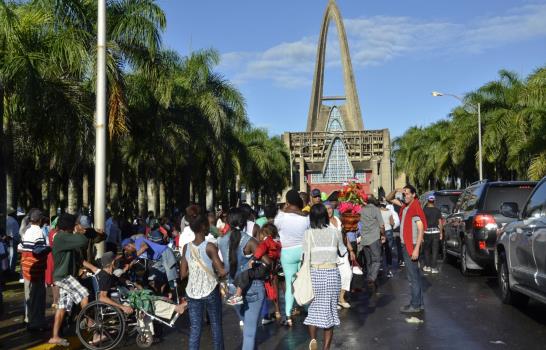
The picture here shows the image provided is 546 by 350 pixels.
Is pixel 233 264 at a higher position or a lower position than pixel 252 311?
higher

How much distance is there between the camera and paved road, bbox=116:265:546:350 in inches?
285

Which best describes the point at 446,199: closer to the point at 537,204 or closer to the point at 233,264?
the point at 537,204

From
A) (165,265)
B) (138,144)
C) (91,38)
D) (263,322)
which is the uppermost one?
(91,38)

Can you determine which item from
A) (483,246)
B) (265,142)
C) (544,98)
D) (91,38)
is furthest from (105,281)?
(265,142)

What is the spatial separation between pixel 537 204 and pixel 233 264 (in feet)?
14.8

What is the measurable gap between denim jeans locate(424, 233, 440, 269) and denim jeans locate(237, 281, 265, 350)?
8417 millimetres

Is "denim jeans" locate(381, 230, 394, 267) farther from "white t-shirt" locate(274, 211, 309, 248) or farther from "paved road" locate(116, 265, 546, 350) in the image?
"white t-shirt" locate(274, 211, 309, 248)

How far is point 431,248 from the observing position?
46.9 feet

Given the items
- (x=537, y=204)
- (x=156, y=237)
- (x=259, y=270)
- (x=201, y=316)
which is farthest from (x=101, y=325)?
(x=537, y=204)

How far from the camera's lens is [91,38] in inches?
669

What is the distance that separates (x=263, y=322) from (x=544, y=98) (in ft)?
63.2

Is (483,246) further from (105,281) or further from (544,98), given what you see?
(544,98)

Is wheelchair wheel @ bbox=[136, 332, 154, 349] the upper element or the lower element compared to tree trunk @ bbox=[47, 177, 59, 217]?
lower

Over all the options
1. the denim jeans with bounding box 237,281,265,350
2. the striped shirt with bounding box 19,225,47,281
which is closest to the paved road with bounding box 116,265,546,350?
the denim jeans with bounding box 237,281,265,350
